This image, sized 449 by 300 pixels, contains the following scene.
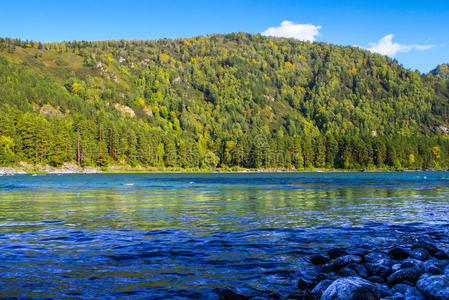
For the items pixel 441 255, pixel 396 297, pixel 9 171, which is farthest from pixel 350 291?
pixel 9 171

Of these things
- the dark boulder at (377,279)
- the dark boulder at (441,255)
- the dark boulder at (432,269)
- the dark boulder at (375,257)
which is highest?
the dark boulder at (432,269)

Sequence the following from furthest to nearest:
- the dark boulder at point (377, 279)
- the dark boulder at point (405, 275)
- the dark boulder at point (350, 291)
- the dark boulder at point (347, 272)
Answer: the dark boulder at point (347, 272), the dark boulder at point (377, 279), the dark boulder at point (405, 275), the dark boulder at point (350, 291)

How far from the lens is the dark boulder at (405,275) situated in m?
10.4

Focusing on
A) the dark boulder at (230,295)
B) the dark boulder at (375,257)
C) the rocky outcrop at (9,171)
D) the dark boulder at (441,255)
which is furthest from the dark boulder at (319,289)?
the rocky outcrop at (9,171)

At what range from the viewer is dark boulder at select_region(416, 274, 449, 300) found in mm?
8609

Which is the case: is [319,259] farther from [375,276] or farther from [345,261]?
[375,276]

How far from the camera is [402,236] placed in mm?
18000

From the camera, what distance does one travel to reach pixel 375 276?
10.9 metres

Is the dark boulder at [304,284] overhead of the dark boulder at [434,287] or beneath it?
beneath

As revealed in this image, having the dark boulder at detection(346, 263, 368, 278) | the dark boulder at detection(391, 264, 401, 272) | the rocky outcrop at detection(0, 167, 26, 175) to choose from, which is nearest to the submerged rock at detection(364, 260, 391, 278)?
the dark boulder at detection(391, 264, 401, 272)

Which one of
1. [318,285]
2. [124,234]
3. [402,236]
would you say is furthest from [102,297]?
[402,236]

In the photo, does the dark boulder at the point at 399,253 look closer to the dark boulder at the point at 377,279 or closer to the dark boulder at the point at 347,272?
the dark boulder at the point at 377,279

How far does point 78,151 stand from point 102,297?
183 m

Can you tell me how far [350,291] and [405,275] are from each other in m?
3.01
